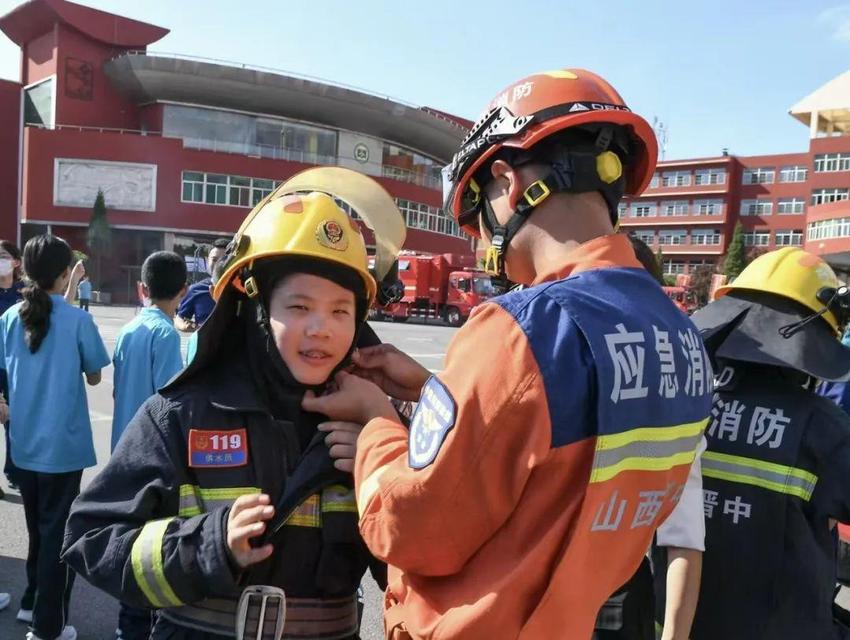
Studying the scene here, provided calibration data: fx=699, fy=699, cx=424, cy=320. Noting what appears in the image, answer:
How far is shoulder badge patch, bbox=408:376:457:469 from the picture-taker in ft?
3.79

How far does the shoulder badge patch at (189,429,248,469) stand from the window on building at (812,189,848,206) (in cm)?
6468

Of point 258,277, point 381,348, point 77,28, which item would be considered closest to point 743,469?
point 381,348

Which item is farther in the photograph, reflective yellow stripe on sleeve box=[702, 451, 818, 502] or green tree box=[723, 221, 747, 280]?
green tree box=[723, 221, 747, 280]

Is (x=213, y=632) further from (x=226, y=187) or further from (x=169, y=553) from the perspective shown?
(x=226, y=187)

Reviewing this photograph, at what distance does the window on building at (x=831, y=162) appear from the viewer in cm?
5684

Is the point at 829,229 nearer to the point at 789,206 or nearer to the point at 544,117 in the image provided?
the point at 789,206

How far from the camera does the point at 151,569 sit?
1.54m

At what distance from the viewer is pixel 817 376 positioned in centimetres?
192

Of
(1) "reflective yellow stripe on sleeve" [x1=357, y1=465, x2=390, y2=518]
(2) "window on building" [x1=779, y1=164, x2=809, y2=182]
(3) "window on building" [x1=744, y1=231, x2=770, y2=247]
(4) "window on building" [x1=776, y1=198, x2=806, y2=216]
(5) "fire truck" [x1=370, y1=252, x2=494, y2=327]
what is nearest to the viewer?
(1) "reflective yellow stripe on sleeve" [x1=357, y1=465, x2=390, y2=518]

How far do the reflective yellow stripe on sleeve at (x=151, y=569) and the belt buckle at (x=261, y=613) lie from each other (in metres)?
0.14

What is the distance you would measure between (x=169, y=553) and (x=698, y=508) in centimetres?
133

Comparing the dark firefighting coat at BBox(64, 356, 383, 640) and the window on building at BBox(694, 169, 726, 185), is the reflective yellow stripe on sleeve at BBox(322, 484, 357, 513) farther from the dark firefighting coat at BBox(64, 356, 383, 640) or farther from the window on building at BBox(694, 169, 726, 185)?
the window on building at BBox(694, 169, 726, 185)

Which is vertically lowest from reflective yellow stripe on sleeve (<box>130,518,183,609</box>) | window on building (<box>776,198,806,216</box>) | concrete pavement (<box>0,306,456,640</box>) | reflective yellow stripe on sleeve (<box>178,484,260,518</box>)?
concrete pavement (<box>0,306,456,640</box>)

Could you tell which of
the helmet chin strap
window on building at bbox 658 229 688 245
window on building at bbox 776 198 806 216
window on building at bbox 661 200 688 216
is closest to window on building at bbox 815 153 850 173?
window on building at bbox 776 198 806 216
